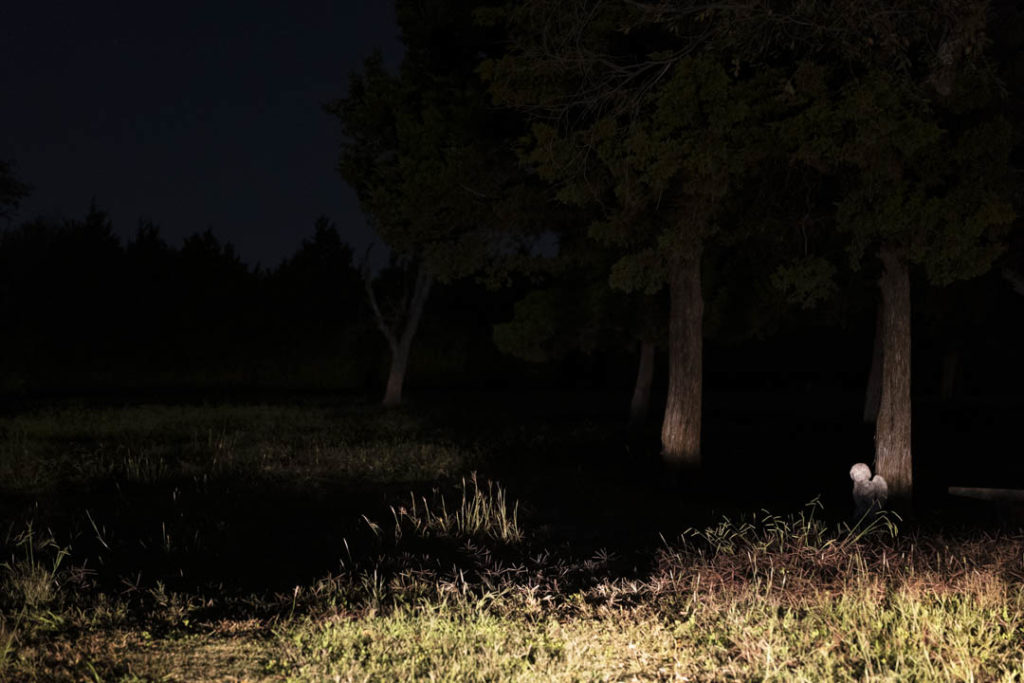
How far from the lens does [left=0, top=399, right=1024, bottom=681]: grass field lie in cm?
486

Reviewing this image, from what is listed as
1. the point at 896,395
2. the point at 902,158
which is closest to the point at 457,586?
the point at 896,395

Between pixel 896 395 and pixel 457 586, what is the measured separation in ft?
31.6

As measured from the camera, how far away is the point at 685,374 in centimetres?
1609

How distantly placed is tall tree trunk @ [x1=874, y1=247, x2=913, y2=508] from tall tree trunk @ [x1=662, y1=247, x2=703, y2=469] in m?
3.11

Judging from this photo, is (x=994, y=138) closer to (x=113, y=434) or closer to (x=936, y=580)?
(x=936, y=580)

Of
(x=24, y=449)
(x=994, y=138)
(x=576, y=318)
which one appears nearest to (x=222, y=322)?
(x=576, y=318)

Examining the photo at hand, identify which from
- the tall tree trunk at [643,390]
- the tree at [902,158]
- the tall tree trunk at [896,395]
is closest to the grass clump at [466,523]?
the tree at [902,158]

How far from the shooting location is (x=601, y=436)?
20406mm

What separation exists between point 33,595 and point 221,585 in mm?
1246

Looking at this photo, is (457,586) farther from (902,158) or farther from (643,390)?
(643,390)

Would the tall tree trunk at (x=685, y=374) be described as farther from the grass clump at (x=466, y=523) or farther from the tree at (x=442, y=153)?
the grass clump at (x=466, y=523)

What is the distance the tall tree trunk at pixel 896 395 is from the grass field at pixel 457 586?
6.35 feet

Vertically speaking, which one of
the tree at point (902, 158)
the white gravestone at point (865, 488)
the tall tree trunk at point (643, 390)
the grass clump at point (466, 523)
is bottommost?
the grass clump at point (466, 523)

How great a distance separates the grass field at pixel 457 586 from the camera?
4.86 m
